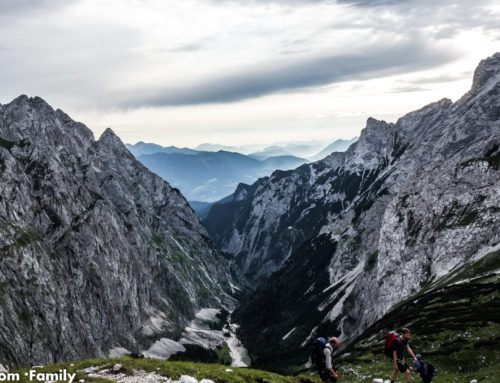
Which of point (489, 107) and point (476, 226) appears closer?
point (476, 226)

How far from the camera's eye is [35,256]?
173000mm

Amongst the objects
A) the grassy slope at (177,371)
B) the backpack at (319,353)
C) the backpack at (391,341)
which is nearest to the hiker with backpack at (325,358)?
the backpack at (319,353)

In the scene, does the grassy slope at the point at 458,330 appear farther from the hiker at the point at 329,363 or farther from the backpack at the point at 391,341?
the hiker at the point at 329,363

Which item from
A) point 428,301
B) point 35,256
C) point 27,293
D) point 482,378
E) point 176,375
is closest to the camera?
point 176,375

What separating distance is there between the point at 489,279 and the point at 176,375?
276ft

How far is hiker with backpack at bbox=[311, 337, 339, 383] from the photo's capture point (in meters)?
26.4

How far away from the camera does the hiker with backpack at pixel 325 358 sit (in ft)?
86.5

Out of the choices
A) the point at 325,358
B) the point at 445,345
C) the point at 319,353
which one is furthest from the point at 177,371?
the point at 445,345

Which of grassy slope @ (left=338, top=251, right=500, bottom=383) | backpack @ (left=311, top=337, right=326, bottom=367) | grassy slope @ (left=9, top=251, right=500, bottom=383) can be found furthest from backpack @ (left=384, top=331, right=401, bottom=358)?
grassy slope @ (left=338, top=251, right=500, bottom=383)

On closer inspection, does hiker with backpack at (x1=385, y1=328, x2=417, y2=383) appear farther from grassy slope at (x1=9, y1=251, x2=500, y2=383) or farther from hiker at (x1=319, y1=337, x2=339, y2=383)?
grassy slope at (x1=9, y1=251, x2=500, y2=383)

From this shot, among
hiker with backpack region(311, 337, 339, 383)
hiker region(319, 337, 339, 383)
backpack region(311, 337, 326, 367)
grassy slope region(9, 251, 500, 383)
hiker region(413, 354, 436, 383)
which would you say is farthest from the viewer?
grassy slope region(9, 251, 500, 383)

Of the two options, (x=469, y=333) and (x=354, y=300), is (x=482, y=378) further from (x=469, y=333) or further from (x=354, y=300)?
(x=354, y=300)

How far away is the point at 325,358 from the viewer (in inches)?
1052

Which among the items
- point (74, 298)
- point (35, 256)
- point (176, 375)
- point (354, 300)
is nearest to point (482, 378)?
point (176, 375)
